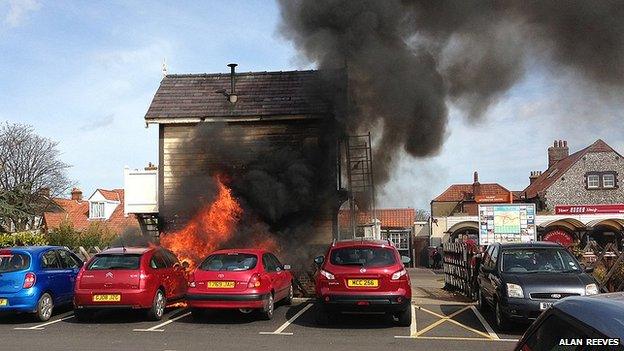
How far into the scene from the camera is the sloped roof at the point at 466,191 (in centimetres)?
4981

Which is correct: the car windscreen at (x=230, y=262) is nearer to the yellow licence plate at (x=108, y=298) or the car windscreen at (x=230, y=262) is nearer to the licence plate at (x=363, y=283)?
the yellow licence plate at (x=108, y=298)

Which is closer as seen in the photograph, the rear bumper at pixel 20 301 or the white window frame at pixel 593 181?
the rear bumper at pixel 20 301

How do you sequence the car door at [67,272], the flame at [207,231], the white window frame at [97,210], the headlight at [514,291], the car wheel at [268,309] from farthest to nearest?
the white window frame at [97,210]
the flame at [207,231]
the car door at [67,272]
the car wheel at [268,309]
the headlight at [514,291]

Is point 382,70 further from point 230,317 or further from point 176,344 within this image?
point 176,344

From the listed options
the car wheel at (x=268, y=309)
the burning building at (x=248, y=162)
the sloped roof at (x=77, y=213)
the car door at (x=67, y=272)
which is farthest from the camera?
the sloped roof at (x=77, y=213)

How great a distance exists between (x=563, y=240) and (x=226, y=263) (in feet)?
73.9

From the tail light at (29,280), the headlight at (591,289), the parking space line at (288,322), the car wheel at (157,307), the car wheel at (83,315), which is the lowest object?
the parking space line at (288,322)

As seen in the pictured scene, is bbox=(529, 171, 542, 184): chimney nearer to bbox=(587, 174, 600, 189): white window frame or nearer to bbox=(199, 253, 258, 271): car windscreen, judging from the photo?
bbox=(587, 174, 600, 189): white window frame

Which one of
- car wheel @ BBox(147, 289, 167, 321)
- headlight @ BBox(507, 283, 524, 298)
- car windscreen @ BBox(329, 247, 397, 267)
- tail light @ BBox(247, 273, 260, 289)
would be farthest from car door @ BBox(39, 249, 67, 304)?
→ headlight @ BBox(507, 283, 524, 298)

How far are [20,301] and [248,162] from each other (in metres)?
8.91

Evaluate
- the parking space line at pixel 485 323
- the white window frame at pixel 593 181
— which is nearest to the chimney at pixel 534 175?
the white window frame at pixel 593 181

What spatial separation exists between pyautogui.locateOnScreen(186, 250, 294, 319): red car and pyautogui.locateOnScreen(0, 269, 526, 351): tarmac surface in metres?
0.40

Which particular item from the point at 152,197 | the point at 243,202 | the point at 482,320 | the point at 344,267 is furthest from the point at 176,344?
the point at 152,197

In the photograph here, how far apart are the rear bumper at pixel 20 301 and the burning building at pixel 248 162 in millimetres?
5467
